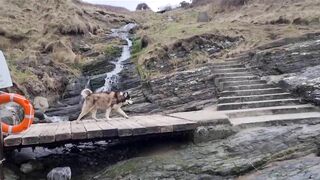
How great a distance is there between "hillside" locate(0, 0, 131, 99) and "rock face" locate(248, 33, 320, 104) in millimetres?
9407

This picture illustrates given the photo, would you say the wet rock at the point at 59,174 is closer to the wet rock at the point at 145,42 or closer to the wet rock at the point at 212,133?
the wet rock at the point at 212,133

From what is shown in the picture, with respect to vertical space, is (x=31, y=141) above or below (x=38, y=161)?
above

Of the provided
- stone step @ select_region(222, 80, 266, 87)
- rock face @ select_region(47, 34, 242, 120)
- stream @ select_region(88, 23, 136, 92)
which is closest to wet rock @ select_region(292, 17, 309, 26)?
rock face @ select_region(47, 34, 242, 120)

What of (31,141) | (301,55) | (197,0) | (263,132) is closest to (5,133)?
(31,141)

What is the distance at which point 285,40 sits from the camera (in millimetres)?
15227

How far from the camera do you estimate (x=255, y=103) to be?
10859 mm

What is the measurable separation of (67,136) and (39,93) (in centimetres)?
984

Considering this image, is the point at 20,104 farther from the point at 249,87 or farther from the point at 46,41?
the point at 46,41

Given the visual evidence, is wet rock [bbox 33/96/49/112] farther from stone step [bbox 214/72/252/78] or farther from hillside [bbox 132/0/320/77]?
stone step [bbox 214/72/252/78]

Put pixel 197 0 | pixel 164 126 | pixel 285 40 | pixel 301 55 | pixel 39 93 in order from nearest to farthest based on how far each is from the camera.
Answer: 1. pixel 164 126
2. pixel 301 55
3. pixel 285 40
4. pixel 39 93
5. pixel 197 0

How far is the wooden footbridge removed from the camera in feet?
27.3

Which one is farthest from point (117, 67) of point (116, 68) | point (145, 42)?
point (145, 42)

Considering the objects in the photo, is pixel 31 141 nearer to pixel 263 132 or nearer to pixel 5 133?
pixel 5 133

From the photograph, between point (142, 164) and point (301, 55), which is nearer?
point (142, 164)
